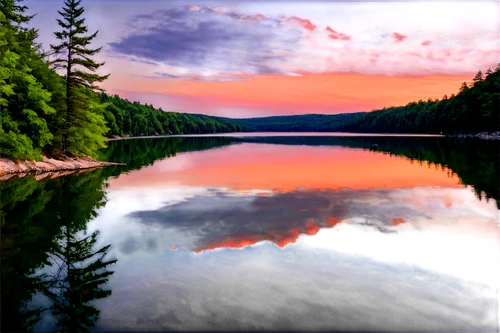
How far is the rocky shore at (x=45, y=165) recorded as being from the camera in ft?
120

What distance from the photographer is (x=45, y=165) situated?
41.1m

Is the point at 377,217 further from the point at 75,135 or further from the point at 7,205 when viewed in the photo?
the point at 75,135

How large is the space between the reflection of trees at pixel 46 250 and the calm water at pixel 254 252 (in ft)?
0.28

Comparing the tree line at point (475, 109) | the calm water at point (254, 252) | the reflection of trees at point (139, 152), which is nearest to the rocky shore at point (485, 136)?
the tree line at point (475, 109)

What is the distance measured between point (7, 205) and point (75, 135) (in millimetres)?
24562

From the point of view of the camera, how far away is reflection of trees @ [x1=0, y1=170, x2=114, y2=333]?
10318mm

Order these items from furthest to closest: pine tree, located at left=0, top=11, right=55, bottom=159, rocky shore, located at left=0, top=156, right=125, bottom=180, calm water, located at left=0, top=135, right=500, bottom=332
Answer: rocky shore, located at left=0, top=156, right=125, bottom=180
pine tree, located at left=0, top=11, right=55, bottom=159
calm water, located at left=0, top=135, right=500, bottom=332

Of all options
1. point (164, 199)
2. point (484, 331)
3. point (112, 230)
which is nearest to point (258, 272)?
point (484, 331)

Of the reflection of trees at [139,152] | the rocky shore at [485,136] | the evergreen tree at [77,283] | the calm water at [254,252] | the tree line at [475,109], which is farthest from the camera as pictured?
the tree line at [475,109]

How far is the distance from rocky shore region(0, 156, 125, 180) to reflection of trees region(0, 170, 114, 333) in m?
8.70

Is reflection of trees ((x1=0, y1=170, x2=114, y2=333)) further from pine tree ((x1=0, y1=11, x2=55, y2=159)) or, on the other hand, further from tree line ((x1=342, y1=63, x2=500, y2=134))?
tree line ((x1=342, y1=63, x2=500, y2=134))

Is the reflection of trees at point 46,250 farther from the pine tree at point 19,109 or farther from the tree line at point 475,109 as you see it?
the tree line at point 475,109

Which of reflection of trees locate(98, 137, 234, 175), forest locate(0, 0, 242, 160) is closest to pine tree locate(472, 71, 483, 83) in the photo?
reflection of trees locate(98, 137, 234, 175)

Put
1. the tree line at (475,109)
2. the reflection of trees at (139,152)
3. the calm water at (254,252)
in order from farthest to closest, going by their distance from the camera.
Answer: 1. the tree line at (475,109)
2. the reflection of trees at (139,152)
3. the calm water at (254,252)
